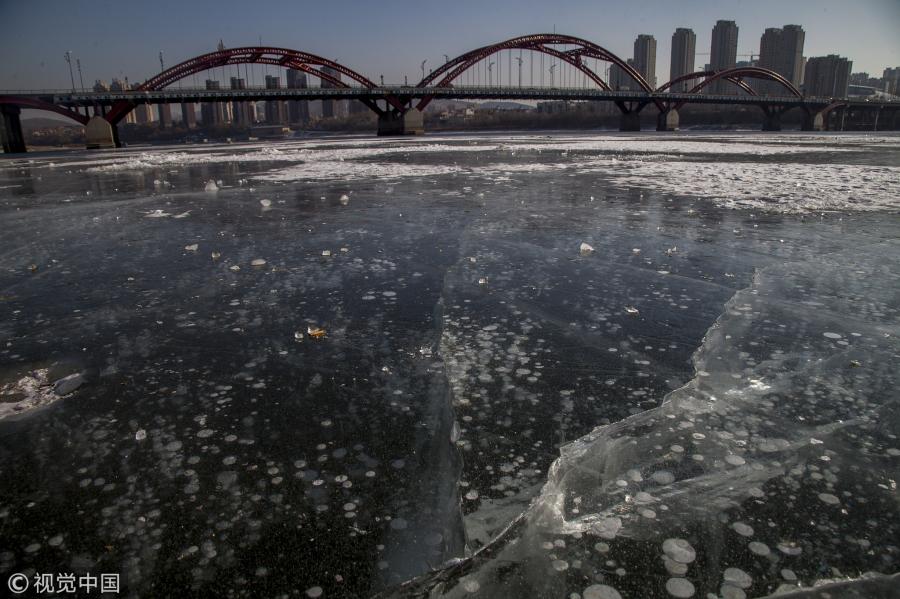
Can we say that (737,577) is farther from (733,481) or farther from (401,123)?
(401,123)

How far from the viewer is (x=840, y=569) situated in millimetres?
1656

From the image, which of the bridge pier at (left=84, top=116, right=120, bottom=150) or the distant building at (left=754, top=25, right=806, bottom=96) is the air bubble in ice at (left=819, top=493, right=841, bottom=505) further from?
the distant building at (left=754, top=25, right=806, bottom=96)

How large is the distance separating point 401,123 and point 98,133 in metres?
33.4

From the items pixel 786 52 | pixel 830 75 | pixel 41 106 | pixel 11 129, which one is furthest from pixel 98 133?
pixel 786 52

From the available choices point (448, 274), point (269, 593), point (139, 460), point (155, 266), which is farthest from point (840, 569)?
point (155, 266)

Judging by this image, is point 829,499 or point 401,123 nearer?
point 829,499

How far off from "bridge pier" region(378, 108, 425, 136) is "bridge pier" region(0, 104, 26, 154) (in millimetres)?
37896

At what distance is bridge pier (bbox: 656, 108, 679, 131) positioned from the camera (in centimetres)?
8306

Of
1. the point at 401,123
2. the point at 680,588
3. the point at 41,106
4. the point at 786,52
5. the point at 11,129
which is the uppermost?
the point at 786,52

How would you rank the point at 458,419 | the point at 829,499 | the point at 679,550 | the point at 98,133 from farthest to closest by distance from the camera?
the point at 98,133 → the point at 458,419 → the point at 829,499 → the point at 679,550

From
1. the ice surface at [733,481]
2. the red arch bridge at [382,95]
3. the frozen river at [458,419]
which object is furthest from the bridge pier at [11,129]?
the ice surface at [733,481]

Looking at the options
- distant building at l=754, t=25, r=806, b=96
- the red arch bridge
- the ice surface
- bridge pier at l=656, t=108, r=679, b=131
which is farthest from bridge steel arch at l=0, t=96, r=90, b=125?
distant building at l=754, t=25, r=806, b=96

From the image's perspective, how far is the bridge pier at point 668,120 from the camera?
83062mm

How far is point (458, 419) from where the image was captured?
2592mm
